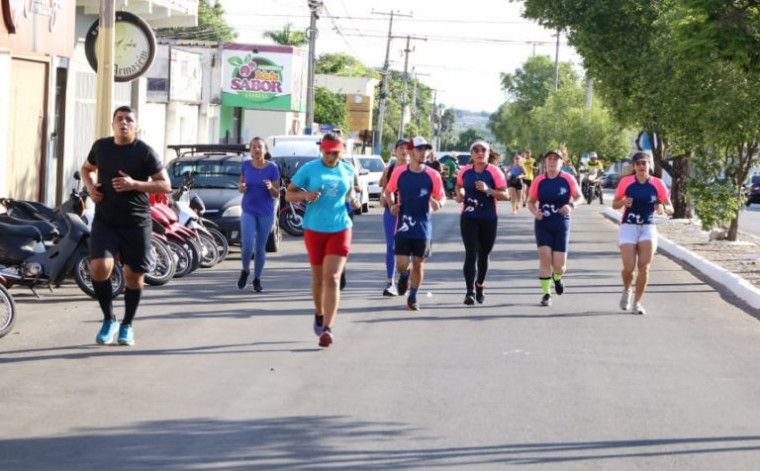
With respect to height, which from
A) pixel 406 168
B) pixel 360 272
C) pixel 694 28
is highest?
pixel 694 28

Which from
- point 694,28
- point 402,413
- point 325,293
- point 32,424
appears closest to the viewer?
point 32,424

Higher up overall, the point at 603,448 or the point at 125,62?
the point at 125,62

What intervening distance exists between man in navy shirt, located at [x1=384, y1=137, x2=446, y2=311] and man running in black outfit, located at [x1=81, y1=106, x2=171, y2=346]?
375 cm

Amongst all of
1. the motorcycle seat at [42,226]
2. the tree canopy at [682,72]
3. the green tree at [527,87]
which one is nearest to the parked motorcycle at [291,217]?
the tree canopy at [682,72]

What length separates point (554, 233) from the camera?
1477cm

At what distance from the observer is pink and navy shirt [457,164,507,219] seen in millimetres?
14375

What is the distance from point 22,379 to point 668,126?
73.0ft

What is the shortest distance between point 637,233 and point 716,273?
5.64 metres

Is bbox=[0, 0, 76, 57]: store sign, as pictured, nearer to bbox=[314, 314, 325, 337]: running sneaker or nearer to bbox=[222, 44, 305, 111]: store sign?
bbox=[314, 314, 325, 337]: running sneaker

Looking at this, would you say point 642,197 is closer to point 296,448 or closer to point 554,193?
point 554,193

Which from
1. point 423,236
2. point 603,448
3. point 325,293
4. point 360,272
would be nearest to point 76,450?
point 603,448

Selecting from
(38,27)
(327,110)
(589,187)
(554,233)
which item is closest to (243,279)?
(554,233)

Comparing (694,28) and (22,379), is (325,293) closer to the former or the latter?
(22,379)

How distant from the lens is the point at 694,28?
1741 centimetres
